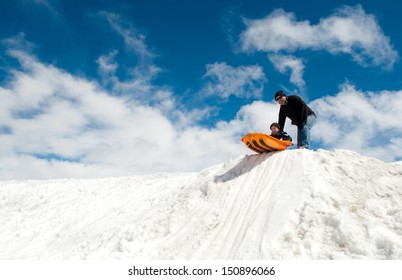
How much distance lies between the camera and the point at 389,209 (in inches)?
293

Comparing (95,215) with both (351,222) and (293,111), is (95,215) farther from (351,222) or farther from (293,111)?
(351,222)

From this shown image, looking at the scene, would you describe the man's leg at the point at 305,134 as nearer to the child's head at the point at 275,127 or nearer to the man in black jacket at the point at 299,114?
the man in black jacket at the point at 299,114

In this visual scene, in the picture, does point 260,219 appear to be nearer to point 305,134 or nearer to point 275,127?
point 275,127

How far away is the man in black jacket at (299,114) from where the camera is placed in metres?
11.1

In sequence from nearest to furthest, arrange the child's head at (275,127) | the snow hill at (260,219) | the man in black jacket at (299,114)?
the snow hill at (260,219) < the man in black jacket at (299,114) < the child's head at (275,127)

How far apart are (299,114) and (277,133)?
96cm

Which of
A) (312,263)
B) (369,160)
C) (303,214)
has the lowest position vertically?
(312,263)

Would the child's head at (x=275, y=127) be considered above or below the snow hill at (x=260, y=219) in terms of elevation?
above

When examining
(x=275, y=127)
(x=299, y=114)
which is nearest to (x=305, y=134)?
(x=299, y=114)

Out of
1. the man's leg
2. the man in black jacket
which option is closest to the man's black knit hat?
the man in black jacket

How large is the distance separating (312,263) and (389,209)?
2436mm

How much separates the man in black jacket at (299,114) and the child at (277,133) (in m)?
0.44

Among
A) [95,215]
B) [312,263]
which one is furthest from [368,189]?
[95,215]

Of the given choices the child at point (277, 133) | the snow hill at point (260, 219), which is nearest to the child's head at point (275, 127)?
the child at point (277, 133)
